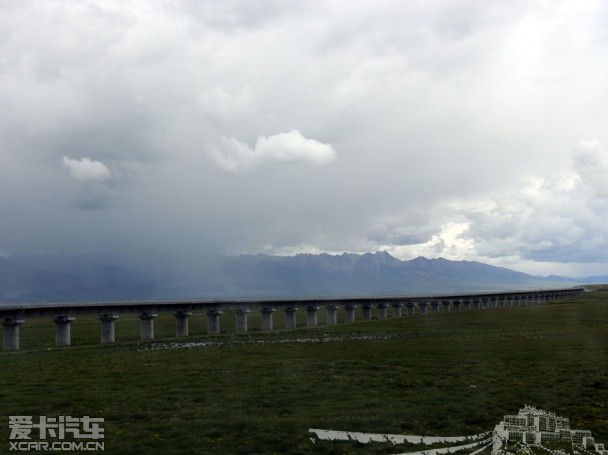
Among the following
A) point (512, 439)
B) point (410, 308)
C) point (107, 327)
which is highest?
point (512, 439)

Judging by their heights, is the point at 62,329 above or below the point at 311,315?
above

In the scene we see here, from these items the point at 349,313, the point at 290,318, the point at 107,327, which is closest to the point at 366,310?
the point at 349,313

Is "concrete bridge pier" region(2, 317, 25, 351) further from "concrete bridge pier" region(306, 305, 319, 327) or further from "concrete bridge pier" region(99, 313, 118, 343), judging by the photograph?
"concrete bridge pier" region(306, 305, 319, 327)

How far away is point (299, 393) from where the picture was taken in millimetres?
35688

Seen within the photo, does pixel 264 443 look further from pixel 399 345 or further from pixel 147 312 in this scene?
pixel 147 312

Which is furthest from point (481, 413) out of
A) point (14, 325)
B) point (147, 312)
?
point (147, 312)

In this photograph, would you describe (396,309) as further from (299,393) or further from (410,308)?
(299,393)

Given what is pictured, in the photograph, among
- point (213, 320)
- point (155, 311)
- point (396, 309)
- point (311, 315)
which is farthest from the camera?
point (396, 309)

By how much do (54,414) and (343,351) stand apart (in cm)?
3493

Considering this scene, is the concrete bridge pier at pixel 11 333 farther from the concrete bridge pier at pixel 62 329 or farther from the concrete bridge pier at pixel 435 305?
the concrete bridge pier at pixel 435 305

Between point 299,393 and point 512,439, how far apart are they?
13127 millimetres

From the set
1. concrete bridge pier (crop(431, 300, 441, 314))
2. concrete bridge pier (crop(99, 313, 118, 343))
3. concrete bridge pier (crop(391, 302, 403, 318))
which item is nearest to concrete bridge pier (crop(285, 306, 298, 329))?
concrete bridge pier (crop(99, 313, 118, 343))

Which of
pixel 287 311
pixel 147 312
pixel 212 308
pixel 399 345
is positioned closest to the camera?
pixel 399 345

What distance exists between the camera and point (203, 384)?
39.8 m
